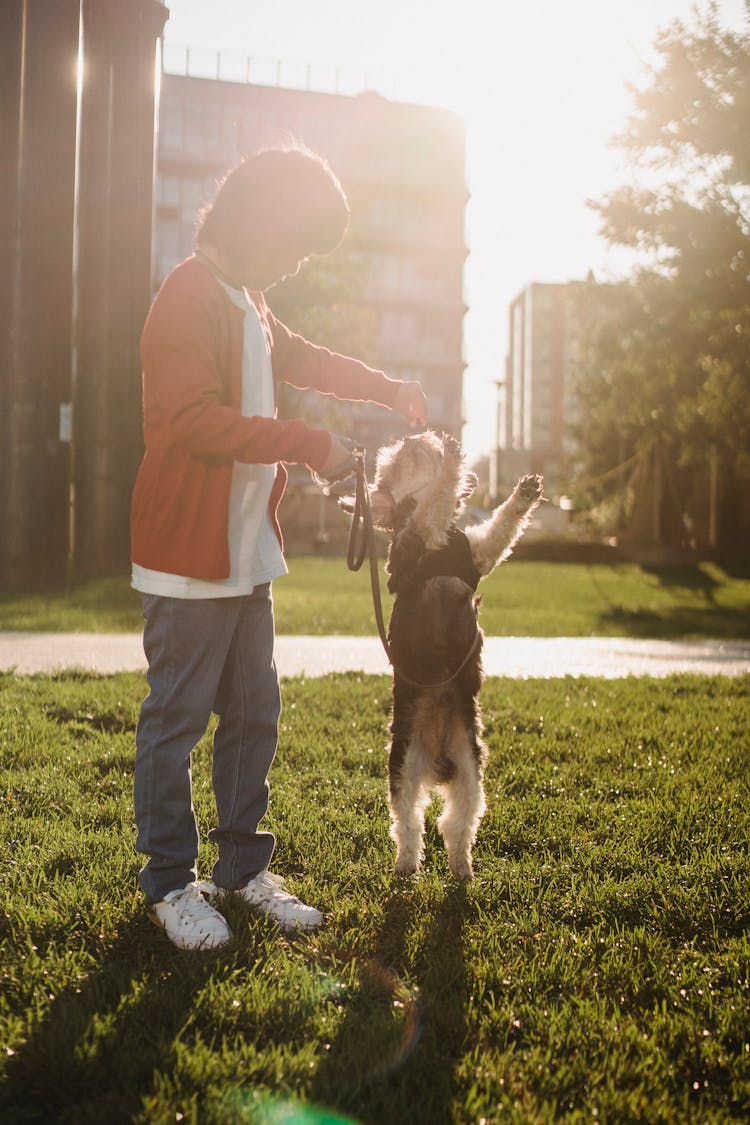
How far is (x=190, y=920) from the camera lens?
2789 millimetres

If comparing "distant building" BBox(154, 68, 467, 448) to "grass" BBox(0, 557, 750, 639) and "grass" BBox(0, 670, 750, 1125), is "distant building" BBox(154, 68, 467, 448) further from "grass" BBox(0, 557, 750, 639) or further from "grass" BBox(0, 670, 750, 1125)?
"grass" BBox(0, 670, 750, 1125)

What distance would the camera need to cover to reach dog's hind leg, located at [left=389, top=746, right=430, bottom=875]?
3344 millimetres

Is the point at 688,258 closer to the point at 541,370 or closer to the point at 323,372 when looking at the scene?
the point at 323,372

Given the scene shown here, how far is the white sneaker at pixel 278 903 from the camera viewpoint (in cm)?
295

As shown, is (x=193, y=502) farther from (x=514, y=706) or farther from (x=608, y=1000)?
(x=514, y=706)

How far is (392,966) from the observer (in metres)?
2.74

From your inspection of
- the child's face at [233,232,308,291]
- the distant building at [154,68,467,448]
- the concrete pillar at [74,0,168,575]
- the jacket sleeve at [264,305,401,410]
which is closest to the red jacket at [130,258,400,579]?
the child's face at [233,232,308,291]

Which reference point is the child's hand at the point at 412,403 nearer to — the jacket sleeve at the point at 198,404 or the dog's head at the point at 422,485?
the dog's head at the point at 422,485

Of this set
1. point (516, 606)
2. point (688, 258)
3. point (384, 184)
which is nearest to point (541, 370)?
point (384, 184)

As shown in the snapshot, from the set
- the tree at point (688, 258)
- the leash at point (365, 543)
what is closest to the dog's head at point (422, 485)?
the leash at point (365, 543)

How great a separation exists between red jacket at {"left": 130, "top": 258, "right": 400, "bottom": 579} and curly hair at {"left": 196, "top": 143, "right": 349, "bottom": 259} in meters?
0.15

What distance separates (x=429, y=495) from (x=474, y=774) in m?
0.94

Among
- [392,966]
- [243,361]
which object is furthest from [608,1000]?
[243,361]

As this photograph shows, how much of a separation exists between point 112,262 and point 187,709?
1165cm
